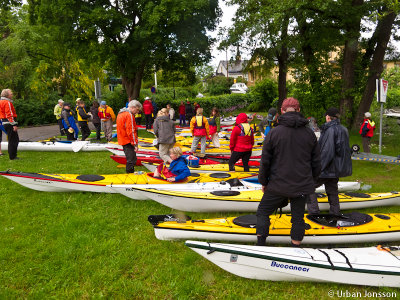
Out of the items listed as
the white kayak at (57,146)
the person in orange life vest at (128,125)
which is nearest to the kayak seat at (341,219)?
the person in orange life vest at (128,125)

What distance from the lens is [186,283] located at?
11.4ft

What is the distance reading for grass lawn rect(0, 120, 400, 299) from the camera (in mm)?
3414

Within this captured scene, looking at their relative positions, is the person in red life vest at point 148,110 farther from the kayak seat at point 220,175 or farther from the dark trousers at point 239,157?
the kayak seat at point 220,175

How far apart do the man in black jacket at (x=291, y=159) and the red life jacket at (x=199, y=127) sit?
18.9ft

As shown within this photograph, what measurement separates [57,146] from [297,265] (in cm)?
982

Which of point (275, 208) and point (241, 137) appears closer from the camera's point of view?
point (275, 208)

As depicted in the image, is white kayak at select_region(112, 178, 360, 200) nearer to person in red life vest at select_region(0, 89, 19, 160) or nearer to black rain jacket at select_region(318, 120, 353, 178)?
black rain jacket at select_region(318, 120, 353, 178)

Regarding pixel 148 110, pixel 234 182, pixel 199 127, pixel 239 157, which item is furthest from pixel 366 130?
pixel 148 110

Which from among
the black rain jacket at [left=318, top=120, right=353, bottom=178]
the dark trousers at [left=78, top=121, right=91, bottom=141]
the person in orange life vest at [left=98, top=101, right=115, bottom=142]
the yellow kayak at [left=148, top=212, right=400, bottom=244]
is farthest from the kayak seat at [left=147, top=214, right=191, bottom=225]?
the dark trousers at [left=78, top=121, right=91, bottom=141]

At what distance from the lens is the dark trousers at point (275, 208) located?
11.4 ft

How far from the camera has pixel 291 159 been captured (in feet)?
10.8

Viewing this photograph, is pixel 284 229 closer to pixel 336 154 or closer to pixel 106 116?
pixel 336 154

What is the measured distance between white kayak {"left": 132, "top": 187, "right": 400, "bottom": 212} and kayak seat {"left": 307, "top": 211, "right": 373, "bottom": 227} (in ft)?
2.76

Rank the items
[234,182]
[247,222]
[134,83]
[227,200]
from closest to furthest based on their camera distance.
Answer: [247,222] → [227,200] → [234,182] → [134,83]
